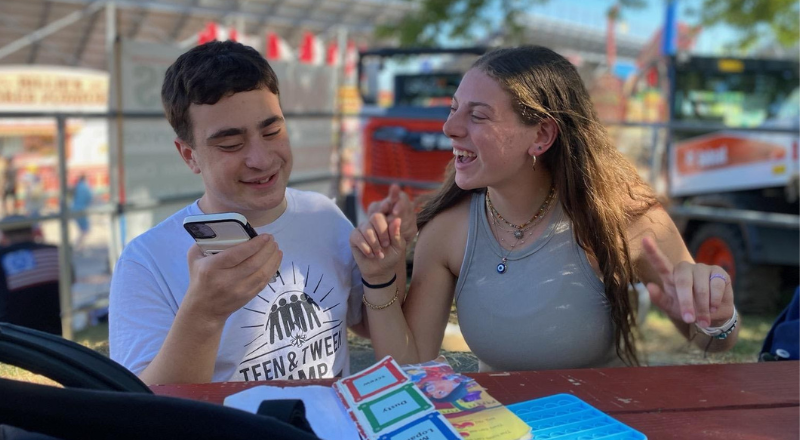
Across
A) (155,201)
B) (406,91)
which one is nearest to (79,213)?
(155,201)

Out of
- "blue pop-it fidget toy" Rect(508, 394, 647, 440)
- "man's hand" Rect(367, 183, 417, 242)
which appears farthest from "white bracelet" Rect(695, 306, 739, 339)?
"man's hand" Rect(367, 183, 417, 242)

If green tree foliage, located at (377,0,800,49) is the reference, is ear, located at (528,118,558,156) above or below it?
below

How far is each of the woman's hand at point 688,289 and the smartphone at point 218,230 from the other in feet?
2.61

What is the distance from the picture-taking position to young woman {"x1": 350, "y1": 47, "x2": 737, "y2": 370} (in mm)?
1818

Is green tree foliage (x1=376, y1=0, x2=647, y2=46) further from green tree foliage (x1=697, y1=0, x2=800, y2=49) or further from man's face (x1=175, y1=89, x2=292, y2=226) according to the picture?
man's face (x1=175, y1=89, x2=292, y2=226)

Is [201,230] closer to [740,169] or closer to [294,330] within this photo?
[294,330]

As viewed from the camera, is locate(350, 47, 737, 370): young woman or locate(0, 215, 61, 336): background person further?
locate(0, 215, 61, 336): background person

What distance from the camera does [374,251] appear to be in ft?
5.34

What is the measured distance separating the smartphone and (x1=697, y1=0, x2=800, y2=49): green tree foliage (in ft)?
31.5

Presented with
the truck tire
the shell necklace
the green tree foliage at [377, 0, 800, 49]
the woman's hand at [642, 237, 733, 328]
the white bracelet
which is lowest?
the truck tire

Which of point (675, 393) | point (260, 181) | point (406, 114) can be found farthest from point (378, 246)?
point (406, 114)

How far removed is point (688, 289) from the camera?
1.40 m

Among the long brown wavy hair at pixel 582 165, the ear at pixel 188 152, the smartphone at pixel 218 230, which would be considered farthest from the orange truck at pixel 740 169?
the smartphone at pixel 218 230

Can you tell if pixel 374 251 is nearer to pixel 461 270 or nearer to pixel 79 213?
pixel 461 270
